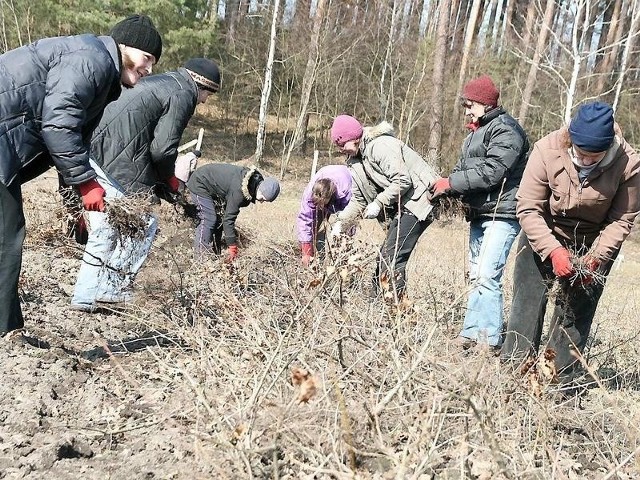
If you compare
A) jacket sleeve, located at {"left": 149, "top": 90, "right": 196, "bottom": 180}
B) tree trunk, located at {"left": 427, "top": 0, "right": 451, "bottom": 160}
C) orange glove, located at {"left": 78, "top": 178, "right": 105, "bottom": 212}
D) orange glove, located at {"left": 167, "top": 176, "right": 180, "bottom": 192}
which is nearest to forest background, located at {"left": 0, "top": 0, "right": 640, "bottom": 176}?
tree trunk, located at {"left": 427, "top": 0, "right": 451, "bottom": 160}

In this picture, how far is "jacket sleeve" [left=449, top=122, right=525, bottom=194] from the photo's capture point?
4277 mm

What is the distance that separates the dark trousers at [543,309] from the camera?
12.2 ft

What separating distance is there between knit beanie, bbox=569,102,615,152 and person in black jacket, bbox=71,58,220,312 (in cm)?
245

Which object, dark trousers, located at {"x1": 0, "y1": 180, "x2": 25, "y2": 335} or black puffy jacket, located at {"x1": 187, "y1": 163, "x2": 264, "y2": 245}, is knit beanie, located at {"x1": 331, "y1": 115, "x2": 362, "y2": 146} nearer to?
black puffy jacket, located at {"x1": 187, "y1": 163, "x2": 264, "y2": 245}

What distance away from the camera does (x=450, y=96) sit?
71.2 feet

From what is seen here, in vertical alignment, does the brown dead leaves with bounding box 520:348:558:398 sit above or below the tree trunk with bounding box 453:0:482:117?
above

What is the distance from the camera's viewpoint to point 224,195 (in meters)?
5.93

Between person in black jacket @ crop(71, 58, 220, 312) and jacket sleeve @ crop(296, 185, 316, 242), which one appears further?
jacket sleeve @ crop(296, 185, 316, 242)

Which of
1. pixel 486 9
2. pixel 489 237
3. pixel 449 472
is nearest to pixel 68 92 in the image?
pixel 449 472

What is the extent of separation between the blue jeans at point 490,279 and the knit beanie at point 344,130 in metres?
1.20

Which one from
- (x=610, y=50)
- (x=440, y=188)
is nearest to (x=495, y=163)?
(x=440, y=188)

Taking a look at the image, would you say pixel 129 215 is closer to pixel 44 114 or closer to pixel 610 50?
pixel 44 114

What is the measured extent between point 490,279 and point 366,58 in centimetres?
2057

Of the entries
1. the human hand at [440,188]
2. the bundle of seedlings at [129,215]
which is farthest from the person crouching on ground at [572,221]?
the bundle of seedlings at [129,215]
